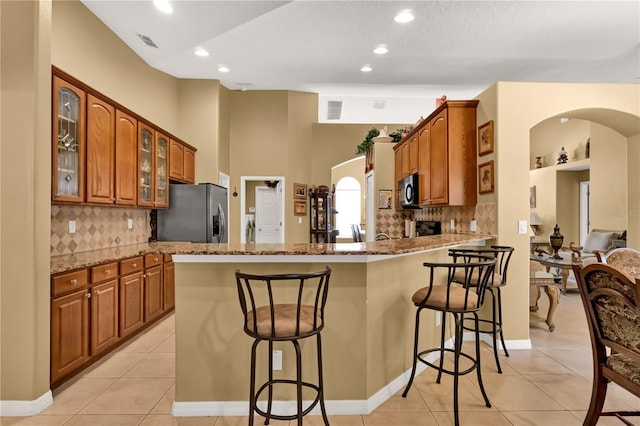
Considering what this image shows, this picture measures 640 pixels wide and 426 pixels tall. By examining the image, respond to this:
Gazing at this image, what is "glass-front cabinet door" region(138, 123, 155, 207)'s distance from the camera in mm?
3896

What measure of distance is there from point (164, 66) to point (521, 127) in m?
4.78

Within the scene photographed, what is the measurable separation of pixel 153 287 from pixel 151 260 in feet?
0.99

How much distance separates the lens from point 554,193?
24.5ft

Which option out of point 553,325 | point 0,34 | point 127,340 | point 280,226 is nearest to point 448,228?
point 553,325

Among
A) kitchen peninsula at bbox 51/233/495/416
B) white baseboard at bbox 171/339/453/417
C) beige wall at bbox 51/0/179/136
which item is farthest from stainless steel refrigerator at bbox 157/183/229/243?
white baseboard at bbox 171/339/453/417

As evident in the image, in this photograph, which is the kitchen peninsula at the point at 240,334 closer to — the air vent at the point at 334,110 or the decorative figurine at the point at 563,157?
the air vent at the point at 334,110

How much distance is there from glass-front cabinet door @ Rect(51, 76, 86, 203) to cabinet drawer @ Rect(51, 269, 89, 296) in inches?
22.7

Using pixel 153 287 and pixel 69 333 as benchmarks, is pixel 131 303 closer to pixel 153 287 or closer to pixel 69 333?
pixel 153 287

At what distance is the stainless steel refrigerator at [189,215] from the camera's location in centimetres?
460

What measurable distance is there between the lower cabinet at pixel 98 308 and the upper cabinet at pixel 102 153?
2.06 ft

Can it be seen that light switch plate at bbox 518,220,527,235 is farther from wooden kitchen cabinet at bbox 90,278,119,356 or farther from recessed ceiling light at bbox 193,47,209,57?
recessed ceiling light at bbox 193,47,209,57

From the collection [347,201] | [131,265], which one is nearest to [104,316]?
[131,265]

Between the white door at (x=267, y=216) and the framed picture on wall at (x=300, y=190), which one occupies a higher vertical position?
the framed picture on wall at (x=300, y=190)

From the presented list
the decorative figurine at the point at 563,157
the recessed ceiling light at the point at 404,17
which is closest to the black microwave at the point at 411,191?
the recessed ceiling light at the point at 404,17
